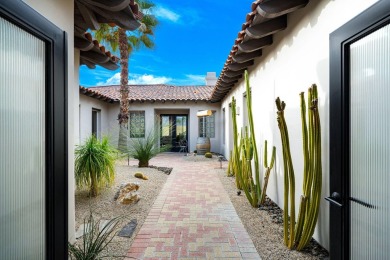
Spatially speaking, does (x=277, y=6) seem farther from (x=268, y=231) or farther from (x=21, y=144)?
(x=21, y=144)

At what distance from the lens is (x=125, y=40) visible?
10852 mm

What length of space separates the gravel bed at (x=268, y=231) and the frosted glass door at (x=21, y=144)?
2.43 m

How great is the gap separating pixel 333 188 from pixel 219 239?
5.98 feet

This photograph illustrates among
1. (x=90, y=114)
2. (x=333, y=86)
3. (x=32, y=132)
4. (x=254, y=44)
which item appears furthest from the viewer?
(x=90, y=114)

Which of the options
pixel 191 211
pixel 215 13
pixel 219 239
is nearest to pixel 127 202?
pixel 191 211

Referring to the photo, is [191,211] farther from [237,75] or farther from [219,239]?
[237,75]

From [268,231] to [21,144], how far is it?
328 cm

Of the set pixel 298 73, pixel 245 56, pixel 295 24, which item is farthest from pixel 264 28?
pixel 245 56

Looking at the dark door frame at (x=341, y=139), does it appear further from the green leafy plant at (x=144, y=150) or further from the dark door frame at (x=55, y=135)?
the green leafy plant at (x=144, y=150)

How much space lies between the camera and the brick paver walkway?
10.00 ft

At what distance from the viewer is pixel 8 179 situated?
169 centimetres

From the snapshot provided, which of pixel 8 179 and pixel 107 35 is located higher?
pixel 107 35

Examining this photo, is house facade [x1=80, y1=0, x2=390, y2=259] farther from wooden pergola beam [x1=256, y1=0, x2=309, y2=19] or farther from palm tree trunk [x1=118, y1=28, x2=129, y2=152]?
palm tree trunk [x1=118, y1=28, x2=129, y2=152]

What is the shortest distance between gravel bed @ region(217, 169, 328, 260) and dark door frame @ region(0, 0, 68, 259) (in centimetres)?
222
